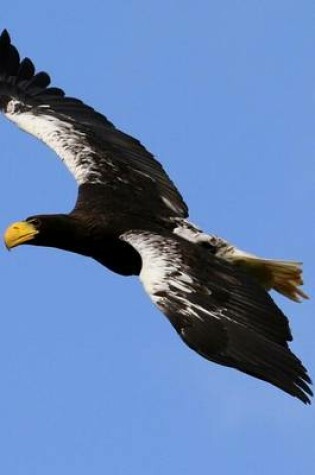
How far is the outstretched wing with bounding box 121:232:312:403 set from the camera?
12.2m

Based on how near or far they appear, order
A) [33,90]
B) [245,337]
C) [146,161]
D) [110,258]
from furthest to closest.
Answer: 1. [33,90]
2. [146,161]
3. [110,258]
4. [245,337]

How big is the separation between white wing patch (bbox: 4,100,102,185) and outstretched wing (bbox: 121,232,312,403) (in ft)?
7.28

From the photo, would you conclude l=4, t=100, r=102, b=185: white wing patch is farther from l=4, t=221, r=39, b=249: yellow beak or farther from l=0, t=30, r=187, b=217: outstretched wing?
l=4, t=221, r=39, b=249: yellow beak

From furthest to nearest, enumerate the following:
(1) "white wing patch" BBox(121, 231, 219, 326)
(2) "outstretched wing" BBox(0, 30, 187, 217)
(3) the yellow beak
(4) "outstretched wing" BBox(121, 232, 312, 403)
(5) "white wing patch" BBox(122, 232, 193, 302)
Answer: (2) "outstretched wing" BBox(0, 30, 187, 217) → (3) the yellow beak → (5) "white wing patch" BBox(122, 232, 193, 302) → (1) "white wing patch" BBox(121, 231, 219, 326) → (4) "outstretched wing" BBox(121, 232, 312, 403)

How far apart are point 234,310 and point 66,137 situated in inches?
163

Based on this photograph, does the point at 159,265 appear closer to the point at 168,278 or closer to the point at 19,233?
the point at 168,278

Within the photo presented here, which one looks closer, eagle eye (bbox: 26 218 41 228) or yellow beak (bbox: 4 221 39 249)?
yellow beak (bbox: 4 221 39 249)

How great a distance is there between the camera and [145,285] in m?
13.1

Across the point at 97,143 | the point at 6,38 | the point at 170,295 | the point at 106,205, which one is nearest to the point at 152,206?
the point at 106,205

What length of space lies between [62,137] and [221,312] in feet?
13.5

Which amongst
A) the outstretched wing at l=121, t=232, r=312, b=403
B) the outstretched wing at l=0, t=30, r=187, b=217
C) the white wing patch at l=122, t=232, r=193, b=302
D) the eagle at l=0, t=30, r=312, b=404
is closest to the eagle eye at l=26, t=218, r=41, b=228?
the eagle at l=0, t=30, r=312, b=404

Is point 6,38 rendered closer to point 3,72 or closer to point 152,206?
point 3,72

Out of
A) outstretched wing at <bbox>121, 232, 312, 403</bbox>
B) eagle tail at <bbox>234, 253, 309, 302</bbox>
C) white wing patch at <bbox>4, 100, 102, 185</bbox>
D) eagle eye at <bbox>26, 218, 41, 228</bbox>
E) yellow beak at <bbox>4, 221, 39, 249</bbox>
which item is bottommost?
outstretched wing at <bbox>121, 232, 312, 403</bbox>

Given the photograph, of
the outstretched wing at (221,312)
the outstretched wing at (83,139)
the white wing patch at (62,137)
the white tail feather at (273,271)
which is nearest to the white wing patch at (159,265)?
the outstretched wing at (221,312)
